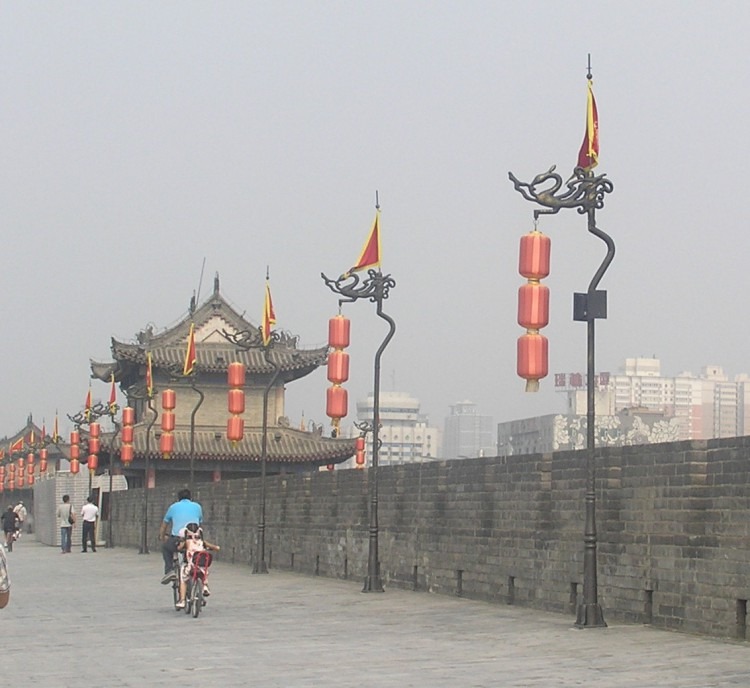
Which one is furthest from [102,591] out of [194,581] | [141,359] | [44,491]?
[44,491]

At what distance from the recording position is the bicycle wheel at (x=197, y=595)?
1691cm

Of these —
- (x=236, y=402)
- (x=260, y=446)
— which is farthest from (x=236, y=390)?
(x=260, y=446)

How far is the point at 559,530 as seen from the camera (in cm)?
1728

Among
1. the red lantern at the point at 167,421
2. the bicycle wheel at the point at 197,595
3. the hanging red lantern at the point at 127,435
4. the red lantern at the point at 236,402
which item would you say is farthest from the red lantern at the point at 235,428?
the bicycle wheel at the point at 197,595

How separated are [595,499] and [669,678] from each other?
5359 millimetres

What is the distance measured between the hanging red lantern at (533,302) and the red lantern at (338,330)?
11.0 metres

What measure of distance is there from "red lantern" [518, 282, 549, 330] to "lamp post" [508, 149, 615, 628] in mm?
1144

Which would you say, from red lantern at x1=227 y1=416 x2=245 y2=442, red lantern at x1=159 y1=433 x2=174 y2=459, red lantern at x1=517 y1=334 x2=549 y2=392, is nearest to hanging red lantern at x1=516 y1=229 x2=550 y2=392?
red lantern at x1=517 y1=334 x2=549 y2=392

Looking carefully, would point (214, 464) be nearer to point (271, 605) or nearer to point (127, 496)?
point (127, 496)

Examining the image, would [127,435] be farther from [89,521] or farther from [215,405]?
[89,521]

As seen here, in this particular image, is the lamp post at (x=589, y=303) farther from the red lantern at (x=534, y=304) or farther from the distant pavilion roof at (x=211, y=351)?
the distant pavilion roof at (x=211, y=351)

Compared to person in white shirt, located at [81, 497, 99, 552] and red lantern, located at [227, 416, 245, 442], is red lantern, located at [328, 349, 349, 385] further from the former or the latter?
person in white shirt, located at [81, 497, 99, 552]

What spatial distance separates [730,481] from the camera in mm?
13805

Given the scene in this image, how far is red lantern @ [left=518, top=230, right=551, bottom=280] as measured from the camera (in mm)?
16984
